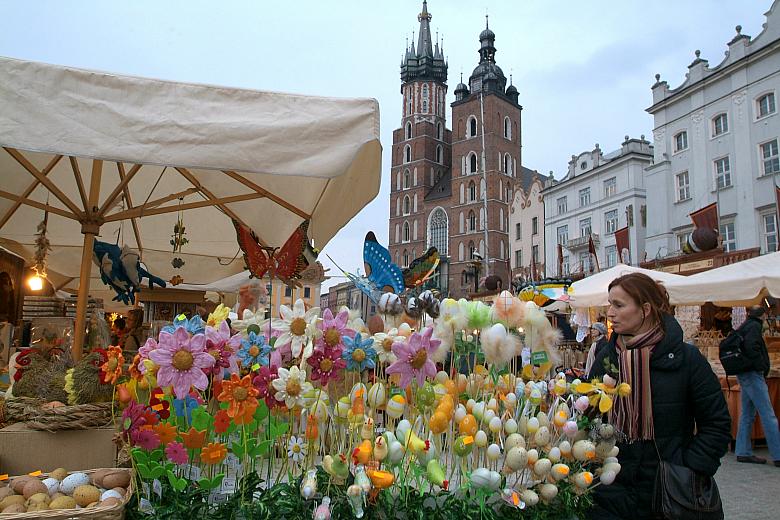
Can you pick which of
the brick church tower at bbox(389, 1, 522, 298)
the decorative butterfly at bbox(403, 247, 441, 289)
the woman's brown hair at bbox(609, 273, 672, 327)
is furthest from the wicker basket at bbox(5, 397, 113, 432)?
the brick church tower at bbox(389, 1, 522, 298)

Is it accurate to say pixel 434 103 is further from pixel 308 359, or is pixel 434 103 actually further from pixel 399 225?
pixel 308 359

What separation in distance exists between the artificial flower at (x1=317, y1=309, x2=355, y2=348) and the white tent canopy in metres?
4.88

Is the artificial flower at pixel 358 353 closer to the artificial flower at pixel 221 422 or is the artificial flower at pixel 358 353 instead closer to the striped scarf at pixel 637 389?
the artificial flower at pixel 221 422

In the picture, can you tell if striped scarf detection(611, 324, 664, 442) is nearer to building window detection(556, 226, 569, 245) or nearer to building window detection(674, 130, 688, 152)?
building window detection(674, 130, 688, 152)

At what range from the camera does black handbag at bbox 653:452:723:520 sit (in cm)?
172

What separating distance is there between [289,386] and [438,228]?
196ft

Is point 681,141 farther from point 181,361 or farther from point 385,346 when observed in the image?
point 181,361

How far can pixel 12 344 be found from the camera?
4645 mm

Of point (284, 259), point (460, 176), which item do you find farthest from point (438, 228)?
point (284, 259)

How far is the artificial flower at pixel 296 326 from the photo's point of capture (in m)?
1.75

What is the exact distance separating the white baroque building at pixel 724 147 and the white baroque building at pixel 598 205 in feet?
10.8

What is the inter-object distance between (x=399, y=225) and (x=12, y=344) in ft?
198

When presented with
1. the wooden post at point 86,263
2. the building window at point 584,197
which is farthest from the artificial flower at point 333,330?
the building window at point 584,197

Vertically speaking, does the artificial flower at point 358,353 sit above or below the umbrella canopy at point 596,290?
below
